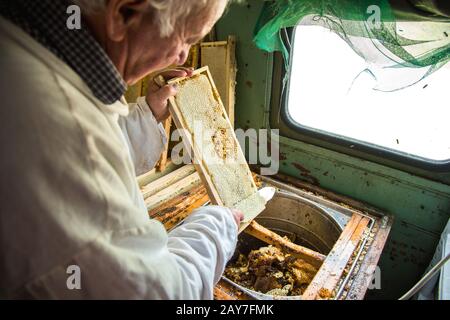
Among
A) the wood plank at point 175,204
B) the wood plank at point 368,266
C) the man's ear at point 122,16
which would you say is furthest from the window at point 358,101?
the man's ear at point 122,16

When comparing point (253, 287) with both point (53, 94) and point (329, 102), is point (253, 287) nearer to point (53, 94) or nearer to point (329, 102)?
point (329, 102)

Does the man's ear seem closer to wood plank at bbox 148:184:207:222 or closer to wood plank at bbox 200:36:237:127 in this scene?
wood plank at bbox 148:184:207:222

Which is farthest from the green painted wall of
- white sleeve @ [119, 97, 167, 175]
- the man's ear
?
the man's ear

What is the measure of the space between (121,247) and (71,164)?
28cm

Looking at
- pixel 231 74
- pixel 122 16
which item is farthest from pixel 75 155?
pixel 231 74

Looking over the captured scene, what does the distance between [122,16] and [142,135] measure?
92 cm

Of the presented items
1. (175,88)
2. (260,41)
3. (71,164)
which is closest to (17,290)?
(71,164)

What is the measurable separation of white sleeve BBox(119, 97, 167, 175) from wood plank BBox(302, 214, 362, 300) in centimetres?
122

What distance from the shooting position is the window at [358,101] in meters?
1.97

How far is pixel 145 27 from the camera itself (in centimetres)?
89

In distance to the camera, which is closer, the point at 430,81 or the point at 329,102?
the point at 430,81

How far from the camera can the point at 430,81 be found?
1862 mm

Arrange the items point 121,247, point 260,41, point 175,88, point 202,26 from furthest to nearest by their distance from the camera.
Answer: point 260,41 → point 175,88 → point 202,26 → point 121,247

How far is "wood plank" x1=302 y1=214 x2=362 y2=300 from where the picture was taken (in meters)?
1.63
